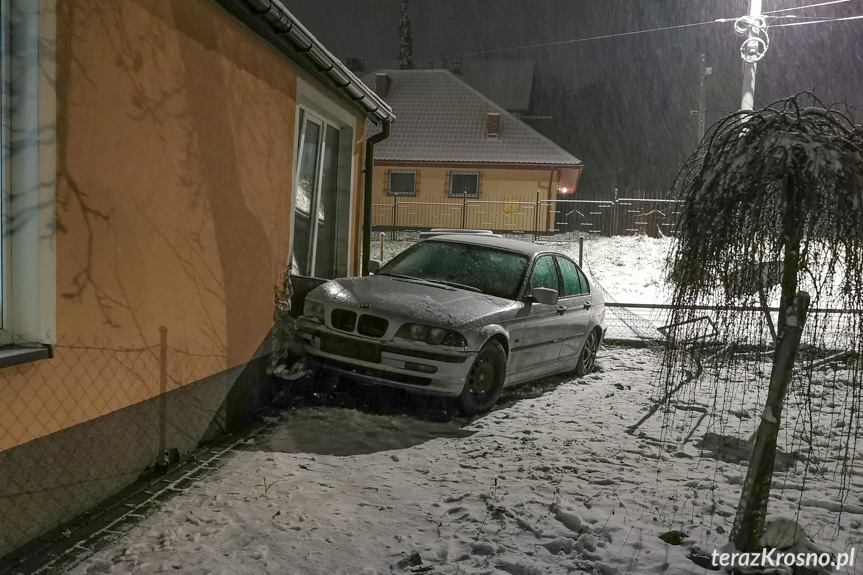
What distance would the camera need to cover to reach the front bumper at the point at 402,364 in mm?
5844

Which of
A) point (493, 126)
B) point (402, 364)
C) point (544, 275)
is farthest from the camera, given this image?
point (493, 126)

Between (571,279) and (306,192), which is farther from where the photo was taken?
(571,279)

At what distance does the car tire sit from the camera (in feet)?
20.2

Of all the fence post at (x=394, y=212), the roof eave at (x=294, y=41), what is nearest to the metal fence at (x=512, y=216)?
the fence post at (x=394, y=212)

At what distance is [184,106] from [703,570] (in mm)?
4232

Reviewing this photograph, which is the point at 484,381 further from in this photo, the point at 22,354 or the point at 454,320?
the point at 22,354

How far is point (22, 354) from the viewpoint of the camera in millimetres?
3123

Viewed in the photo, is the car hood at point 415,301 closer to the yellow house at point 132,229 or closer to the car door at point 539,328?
the car door at point 539,328

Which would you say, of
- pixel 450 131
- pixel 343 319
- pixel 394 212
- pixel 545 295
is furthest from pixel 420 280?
pixel 450 131

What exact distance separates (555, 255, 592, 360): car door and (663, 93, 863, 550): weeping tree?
162 inches

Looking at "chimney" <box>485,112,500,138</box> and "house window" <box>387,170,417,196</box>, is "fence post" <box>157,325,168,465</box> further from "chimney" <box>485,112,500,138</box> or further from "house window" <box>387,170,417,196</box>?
"chimney" <box>485,112,500,138</box>

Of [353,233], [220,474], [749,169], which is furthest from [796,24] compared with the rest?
[220,474]

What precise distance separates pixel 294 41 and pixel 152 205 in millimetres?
2428

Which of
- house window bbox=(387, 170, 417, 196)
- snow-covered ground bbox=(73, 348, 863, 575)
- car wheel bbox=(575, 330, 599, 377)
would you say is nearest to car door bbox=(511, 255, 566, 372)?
snow-covered ground bbox=(73, 348, 863, 575)
